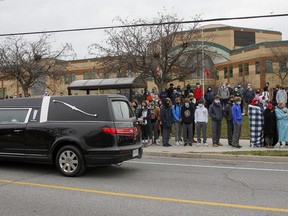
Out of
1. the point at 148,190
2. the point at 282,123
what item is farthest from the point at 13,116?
the point at 282,123

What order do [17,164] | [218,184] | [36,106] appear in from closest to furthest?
[218,184], [36,106], [17,164]

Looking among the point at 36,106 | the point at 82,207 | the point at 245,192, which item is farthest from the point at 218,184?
the point at 36,106

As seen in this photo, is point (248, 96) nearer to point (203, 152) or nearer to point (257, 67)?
point (203, 152)

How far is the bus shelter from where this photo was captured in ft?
57.4

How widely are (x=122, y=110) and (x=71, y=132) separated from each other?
1316 mm

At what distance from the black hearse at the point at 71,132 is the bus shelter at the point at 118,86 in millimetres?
8201

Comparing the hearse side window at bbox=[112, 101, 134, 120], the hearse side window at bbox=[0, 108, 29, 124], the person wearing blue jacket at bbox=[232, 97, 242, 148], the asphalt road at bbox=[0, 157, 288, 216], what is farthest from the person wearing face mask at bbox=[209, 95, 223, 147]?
the hearse side window at bbox=[0, 108, 29, 124]

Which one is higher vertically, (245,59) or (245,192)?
(245,59)

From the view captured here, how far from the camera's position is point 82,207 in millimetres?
6082

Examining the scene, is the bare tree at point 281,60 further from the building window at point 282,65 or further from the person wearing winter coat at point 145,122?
the person wearing winter coat at point 145,122

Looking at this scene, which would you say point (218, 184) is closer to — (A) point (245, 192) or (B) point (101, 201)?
(A) point (245, 192)

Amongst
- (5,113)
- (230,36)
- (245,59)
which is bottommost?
(5,113)

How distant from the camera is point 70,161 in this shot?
854 centimetres

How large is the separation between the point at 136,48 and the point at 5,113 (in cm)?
1966
